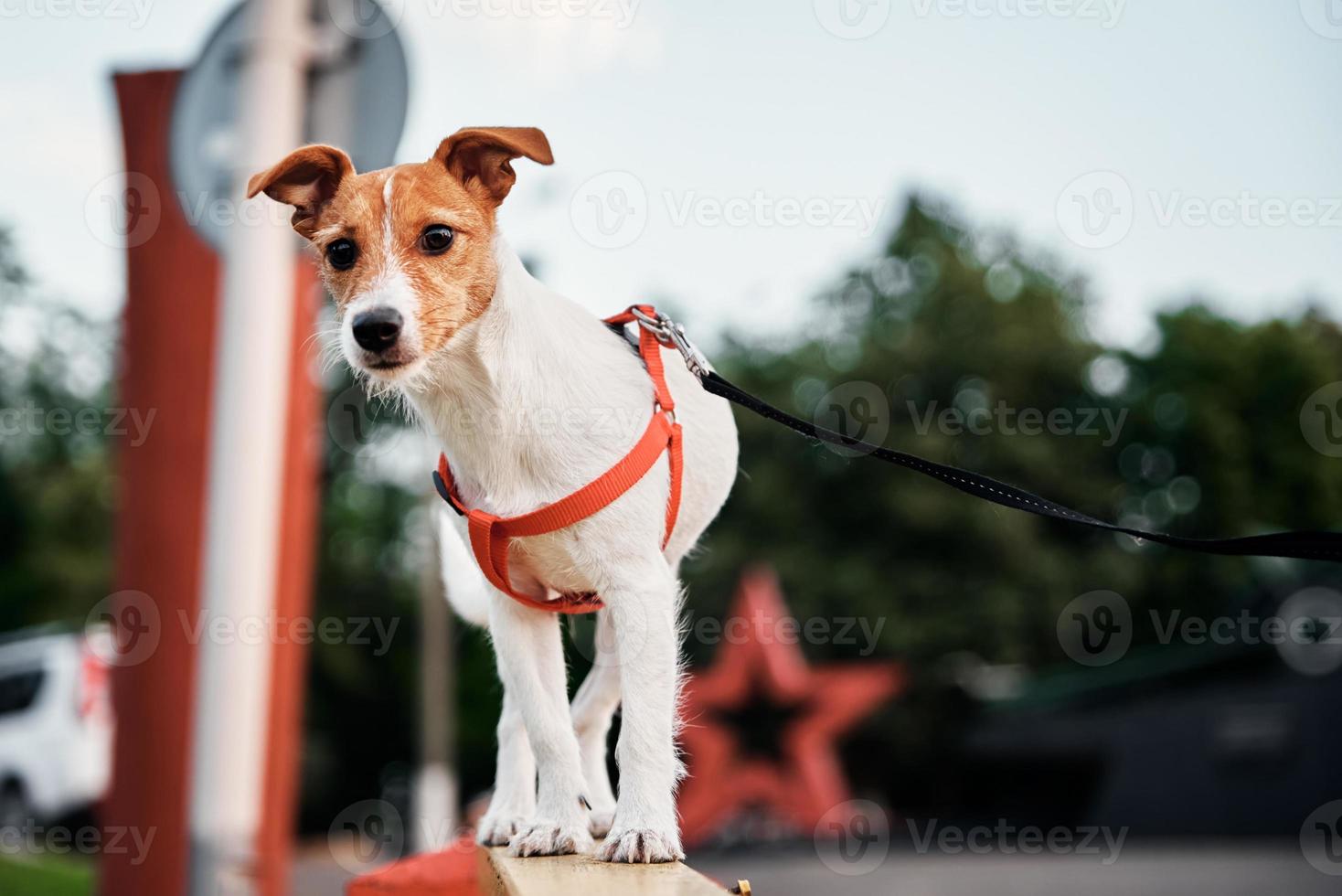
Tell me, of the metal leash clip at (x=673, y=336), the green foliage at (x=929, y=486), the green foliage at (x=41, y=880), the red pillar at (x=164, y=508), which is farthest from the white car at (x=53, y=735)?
the metal leash clip at (x=673, y=336)

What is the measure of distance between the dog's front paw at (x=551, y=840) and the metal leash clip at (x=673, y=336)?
3.91 ft

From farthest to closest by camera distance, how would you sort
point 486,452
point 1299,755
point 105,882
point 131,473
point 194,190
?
point 1299,755, point 131,473, point 105,882, point 194,190, point 486,452

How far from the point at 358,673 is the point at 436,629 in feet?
57.7

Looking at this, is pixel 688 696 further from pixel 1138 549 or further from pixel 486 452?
pixel 1138 549

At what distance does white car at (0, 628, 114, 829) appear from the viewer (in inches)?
827

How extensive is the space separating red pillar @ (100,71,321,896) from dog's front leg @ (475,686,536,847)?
20.1 ft

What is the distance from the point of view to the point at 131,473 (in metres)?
11.4

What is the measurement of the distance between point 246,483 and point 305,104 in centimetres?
147

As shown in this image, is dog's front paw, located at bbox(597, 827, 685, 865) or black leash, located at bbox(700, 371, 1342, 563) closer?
dog's front paw, located at bbox(597, 827, 685, 865)

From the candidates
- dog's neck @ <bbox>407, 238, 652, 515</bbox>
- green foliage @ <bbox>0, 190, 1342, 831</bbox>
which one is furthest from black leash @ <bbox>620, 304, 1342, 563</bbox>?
green foliage @ <bbox>0, 190, 1342, 831</bbox>

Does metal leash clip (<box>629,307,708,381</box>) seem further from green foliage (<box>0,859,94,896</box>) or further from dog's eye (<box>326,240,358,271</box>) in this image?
green foliage (<box>0,859,94,896</box>)

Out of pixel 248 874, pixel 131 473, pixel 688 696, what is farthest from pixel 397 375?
pixel 131 473

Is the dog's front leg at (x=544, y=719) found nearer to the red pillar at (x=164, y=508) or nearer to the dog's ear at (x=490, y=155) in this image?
the dog's ear at (x=490, y=155)

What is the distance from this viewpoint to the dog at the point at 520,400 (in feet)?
9.27
